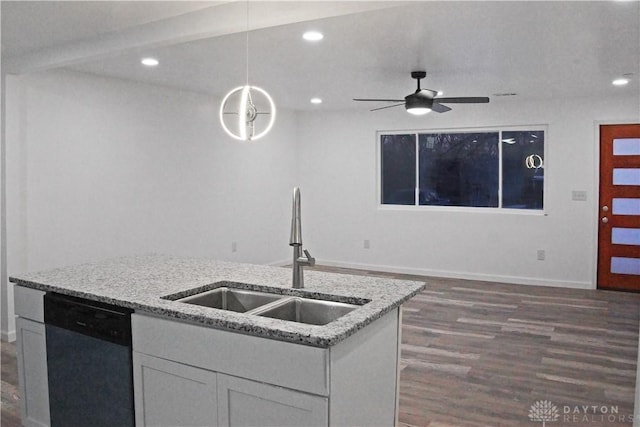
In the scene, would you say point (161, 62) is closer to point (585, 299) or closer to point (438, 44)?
point (438, 44)

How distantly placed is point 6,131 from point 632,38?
471 centimetres

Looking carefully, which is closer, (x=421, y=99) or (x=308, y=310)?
(x=308, y=310)

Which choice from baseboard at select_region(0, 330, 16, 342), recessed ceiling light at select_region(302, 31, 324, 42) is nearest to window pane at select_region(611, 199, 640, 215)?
recessed ceiling light at select_region(302, 31, 324, 42)

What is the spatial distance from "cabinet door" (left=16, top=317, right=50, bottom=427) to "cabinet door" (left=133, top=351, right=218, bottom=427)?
2.27 feet

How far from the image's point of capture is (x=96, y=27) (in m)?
3.41

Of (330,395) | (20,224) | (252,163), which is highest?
(252,163)

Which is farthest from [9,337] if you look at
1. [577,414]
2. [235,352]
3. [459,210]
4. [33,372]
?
[459,210]

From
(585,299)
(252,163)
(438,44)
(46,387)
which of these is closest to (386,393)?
(46,387)

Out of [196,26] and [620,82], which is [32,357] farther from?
[620,82]

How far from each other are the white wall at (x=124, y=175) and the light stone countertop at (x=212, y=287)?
1884mm

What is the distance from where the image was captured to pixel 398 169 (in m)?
7.71

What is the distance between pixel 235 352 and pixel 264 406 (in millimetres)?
216

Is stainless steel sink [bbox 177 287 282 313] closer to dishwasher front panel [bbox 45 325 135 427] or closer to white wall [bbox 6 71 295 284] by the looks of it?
dishwasher front panel [bbox 45 325 135 427]

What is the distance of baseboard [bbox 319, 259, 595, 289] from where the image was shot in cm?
651
